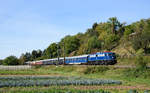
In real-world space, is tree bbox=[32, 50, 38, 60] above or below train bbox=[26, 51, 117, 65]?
above

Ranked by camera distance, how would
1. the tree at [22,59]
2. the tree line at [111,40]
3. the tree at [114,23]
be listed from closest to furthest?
the tree line at [111,40]
the tree at [114,23]
the tree at [22,59]

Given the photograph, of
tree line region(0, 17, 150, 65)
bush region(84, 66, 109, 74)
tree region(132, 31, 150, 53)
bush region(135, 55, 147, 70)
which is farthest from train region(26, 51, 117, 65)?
tree region(132, 31, 150, 53)

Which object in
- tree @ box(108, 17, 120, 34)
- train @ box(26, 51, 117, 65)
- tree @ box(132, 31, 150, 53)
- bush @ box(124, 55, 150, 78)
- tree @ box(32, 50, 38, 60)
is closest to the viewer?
bush @ box(124, 55, 150, 78)

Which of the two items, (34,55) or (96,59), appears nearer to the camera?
(96,59)

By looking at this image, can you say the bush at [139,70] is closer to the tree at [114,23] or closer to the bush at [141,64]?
the bush at [141,64]

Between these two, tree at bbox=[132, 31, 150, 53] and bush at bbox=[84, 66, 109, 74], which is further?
tree at bbox=[132, 31, 150, 53]

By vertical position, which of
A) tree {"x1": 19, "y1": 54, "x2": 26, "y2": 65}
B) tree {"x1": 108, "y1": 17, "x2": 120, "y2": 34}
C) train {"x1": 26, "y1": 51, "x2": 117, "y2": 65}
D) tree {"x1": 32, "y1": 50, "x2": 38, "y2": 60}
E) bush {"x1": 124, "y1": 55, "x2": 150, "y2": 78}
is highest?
tree {"x1": 108, "y1": 17, "x2": 120, "y2": 34}

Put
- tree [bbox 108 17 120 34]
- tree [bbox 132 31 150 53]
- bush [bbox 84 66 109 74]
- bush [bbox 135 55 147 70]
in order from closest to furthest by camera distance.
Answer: bush [bbox 135 55 147 70] < bush [bbox 84 66 109 74] < tree [bbox 132 31 150 53] < tree [bbox 108 17 120 34]

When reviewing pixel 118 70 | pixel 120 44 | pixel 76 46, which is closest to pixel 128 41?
pixel 120 44

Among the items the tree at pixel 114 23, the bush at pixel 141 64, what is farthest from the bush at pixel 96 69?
the tree at pixel 114 23

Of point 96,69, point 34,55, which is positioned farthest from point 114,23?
point 34,55

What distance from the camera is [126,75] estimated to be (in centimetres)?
3105

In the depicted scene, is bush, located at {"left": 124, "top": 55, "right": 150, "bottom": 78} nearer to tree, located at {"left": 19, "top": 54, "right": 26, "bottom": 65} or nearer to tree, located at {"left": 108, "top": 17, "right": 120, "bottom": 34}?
tree, located at {"left": 108, "top": 17, "right": 120, "bottom": 34}

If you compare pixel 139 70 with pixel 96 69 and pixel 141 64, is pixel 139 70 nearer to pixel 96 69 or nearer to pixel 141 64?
pixel 141 64
